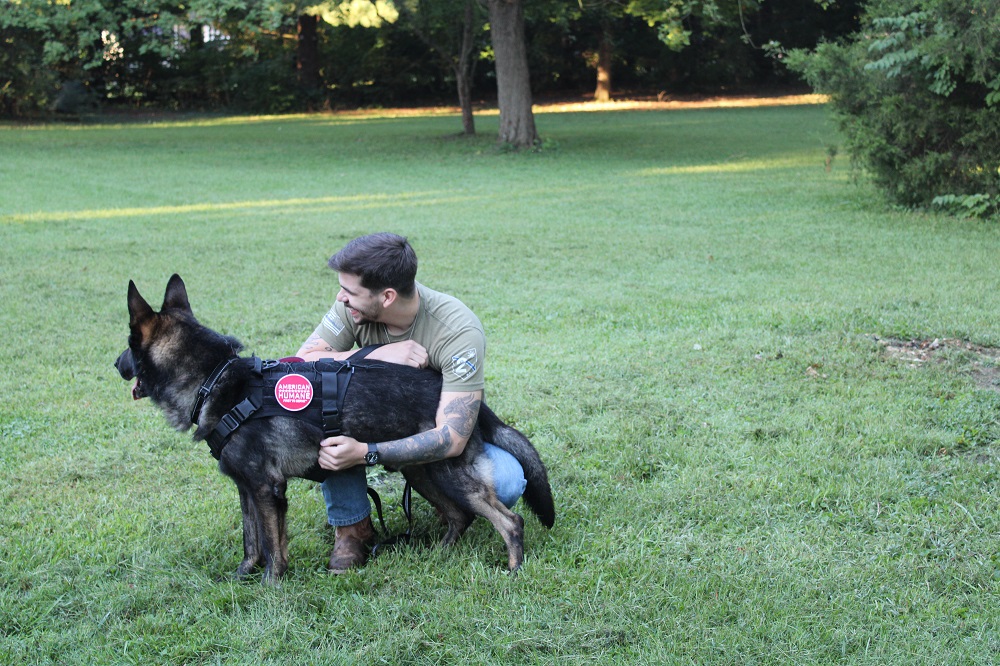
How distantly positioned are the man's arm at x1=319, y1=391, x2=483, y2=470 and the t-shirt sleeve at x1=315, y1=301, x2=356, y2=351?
59 cm

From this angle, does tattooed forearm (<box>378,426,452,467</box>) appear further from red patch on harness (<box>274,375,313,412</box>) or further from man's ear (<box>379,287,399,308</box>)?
man's ear (<box>379,287,399,308</box>)

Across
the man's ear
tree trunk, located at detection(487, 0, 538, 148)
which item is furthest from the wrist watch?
tree trunk, located at detection(487, 0, 538, 148)

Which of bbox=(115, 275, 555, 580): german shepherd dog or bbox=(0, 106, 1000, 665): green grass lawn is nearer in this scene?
bbox=(0, 106, 1000, 665): green grass lawn

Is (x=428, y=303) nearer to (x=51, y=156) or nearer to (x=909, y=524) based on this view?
(x=909, y=524)

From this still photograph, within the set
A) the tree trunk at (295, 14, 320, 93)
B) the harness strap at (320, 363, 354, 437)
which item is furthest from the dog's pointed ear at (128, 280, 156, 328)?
the tree trunk at (295, 14, 320, 93)

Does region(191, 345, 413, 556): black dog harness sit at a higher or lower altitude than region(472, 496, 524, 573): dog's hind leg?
higher

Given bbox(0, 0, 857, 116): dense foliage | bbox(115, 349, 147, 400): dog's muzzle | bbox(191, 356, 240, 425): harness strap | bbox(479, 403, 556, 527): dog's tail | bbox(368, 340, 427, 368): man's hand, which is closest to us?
bbox(191, 356, 240, 425): harness strap

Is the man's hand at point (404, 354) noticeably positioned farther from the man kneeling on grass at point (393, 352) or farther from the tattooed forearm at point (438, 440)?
the tattooed forearm at point (438, 440)

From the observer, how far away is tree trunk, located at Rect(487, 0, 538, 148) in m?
20.8

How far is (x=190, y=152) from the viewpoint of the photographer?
74.2ft

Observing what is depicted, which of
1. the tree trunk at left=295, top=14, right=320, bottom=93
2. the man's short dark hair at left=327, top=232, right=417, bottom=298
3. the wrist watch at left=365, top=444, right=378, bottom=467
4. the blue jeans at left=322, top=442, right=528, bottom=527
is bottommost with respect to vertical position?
the blue jeans at left=322, top=442, right=528, bottom=527

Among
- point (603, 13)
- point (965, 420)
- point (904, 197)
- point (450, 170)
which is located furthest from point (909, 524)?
point (603, 13)

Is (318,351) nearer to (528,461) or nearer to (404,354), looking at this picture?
(404,354)

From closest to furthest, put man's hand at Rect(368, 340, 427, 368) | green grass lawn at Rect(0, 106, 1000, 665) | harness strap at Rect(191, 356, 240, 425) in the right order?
1. green grass lawn at Rect(0, 106, 1000, 665)
2. harness strap at Rect(191, 356, 240, 425)
3. man's hand at Rect(368, 340, 427, 368)
